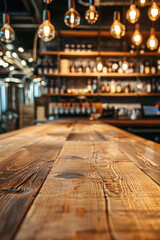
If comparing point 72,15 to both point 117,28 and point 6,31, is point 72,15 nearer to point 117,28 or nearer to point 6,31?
point 117,28

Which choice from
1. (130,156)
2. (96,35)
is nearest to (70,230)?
(130,156)

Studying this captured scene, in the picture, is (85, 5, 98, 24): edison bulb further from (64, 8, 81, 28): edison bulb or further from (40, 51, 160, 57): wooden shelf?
(40, 51, 160, 57): wooden shelf

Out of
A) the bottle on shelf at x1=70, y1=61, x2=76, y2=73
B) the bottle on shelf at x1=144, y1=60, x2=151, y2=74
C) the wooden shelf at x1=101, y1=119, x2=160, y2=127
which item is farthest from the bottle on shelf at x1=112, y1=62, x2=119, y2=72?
the wooden shelf at x1=101, y1=119, x2=160, y2=127

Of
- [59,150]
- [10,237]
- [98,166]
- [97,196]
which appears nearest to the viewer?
[10,237]

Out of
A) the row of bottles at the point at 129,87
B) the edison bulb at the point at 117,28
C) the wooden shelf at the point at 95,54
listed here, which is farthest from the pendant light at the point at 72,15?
the row of bottles at the point at 129,87

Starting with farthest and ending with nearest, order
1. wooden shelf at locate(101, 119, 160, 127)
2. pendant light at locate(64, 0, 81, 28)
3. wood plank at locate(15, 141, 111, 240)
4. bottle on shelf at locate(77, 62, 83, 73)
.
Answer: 1. bottle on shelf at locate(77, 62, 83, 73)
2. wooden shelf at locate(101, 119, 160, 127)
3. pendant light at locate(64, 0, 81, 28)
4. wood plank at locate(15, 141, 111, 240)

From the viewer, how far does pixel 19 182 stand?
553mm

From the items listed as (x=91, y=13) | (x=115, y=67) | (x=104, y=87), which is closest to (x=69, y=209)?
(x=91, y=13)

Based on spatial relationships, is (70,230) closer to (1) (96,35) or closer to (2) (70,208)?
(2) (70,208)

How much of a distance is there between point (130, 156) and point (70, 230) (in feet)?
1.94

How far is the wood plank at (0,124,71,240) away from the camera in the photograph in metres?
0.36

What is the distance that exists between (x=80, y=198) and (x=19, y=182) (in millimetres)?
189

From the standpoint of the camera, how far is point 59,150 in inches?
39.0

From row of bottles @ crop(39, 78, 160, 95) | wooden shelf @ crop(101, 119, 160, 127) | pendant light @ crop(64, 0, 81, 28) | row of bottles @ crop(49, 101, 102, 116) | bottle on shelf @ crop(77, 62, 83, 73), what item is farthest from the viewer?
bottle on shelf @ crop(77, 62, 83, 73)
